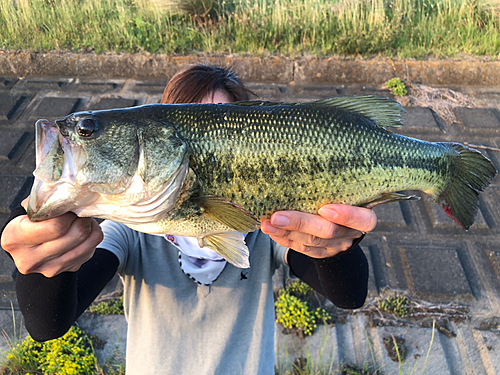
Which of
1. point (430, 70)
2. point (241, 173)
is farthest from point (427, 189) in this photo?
point (430, 70)

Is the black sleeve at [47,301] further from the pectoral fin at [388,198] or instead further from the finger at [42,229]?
the pectoral fin at [388,198]

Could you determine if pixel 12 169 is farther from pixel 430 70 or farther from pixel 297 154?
pixel 430 70

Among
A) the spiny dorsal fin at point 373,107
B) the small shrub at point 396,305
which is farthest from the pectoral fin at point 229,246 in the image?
the small shrub at point 396,305

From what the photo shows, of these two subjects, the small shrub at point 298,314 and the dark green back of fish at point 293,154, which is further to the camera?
the small shrub at point 298,314

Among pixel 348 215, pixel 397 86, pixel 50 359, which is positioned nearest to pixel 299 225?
pixel 348 215

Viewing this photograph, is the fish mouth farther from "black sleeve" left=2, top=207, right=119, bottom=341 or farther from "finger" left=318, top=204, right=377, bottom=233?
"finger" left=318, top=204, right=377, bottom=233

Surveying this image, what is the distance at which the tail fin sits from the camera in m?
1.81

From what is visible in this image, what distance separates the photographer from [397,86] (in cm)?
608

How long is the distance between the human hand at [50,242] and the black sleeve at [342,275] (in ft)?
3.79

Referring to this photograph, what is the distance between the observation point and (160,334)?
6.71 feet

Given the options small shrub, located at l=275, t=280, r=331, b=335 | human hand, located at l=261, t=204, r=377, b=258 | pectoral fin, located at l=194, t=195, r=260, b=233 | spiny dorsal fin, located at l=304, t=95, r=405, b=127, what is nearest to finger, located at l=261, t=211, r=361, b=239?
human hand, located at l=261, t=204, r=377, b=258

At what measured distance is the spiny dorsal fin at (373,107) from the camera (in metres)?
1.73

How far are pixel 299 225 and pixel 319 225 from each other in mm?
94

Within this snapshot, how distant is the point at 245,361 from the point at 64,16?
25.8 feet
